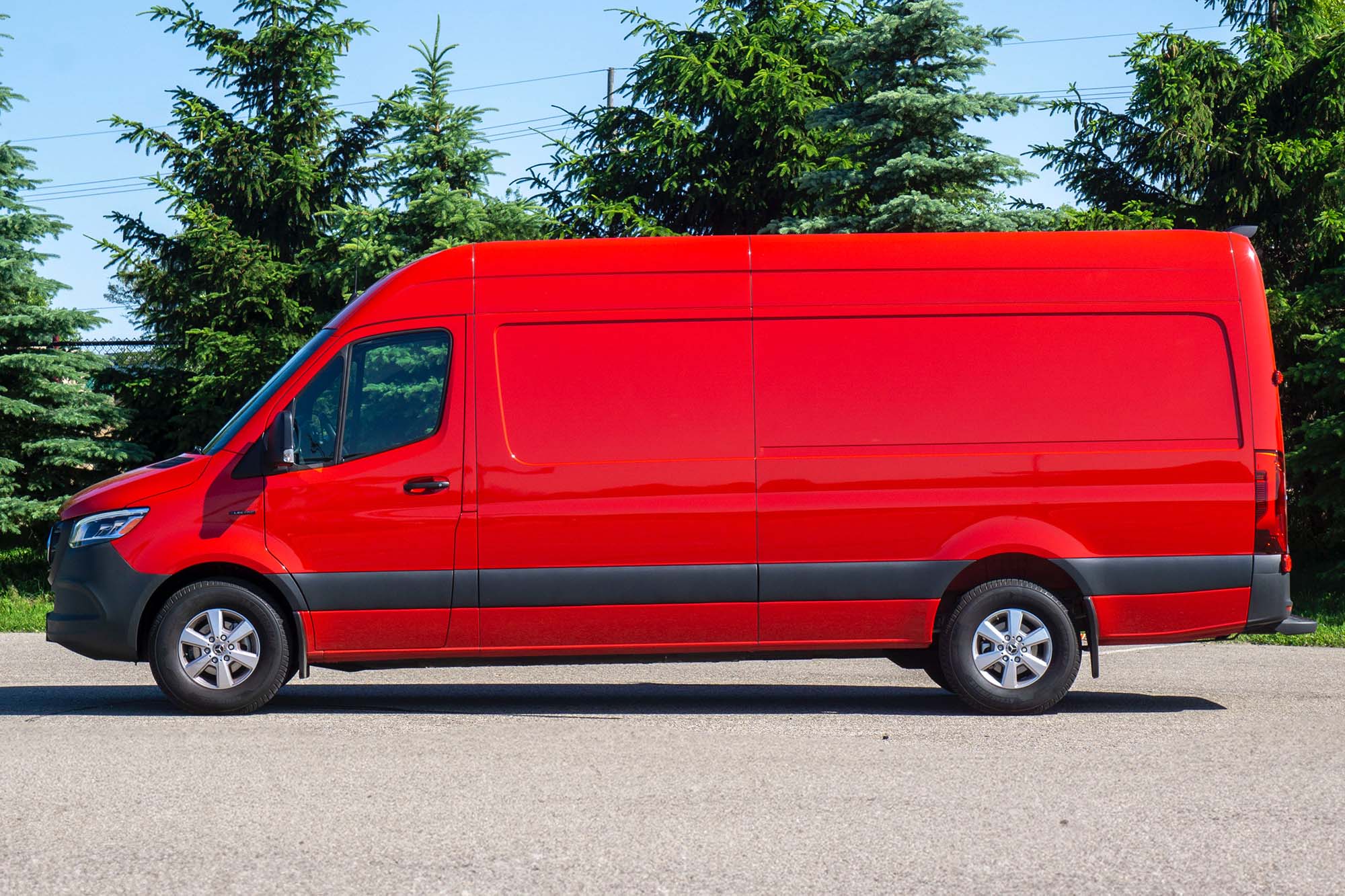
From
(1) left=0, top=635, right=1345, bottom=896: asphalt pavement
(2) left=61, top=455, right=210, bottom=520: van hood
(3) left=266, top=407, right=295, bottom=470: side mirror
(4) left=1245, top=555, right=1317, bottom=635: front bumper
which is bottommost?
(1) left=0, top=635, right=1345, bottom=896: asphalt pavement

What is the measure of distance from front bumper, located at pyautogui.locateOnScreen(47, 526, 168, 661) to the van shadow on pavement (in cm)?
44

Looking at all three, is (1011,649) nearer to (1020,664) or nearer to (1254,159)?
(1020,664)

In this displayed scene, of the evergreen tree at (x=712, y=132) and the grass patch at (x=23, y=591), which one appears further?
the evergreen tree at (x=712, y=132)

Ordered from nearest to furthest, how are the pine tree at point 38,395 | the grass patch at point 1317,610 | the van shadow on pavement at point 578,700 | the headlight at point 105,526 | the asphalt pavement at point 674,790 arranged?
the asphalt pavement at point 674,790, the headlight at point 105,526, the van shadow on pavement at point 578,700, the grass patch at point 1317,610, the pine tree at point 38,395

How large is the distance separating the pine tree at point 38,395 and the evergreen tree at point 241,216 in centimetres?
57

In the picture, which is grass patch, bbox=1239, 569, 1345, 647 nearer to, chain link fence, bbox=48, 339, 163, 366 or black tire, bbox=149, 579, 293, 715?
black tire, bbox=149, 579, 293, 715

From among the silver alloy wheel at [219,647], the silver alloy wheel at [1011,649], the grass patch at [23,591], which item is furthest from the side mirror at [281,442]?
the grass patch at [23,591]

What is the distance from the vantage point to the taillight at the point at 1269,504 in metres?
7.54

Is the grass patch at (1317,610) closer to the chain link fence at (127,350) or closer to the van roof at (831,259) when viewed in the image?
the van roof at (831,259)

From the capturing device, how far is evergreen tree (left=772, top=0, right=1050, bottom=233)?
13570mm

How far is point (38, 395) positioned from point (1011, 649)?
13360mm

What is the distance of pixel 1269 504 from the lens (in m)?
7.54

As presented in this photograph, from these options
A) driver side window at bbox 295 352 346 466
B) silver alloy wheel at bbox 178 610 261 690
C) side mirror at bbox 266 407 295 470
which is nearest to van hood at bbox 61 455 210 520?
side mirror at bbox 266 407 295 470

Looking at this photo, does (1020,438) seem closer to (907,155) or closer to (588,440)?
(588,440)
